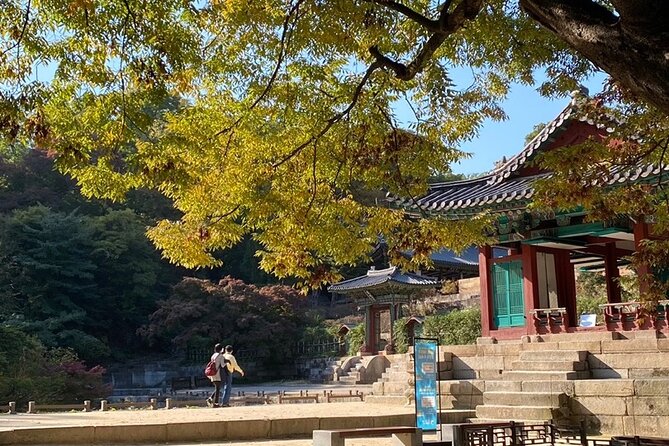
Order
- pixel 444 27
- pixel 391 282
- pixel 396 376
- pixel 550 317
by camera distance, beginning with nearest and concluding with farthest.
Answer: pixel 444 27 < pixel 550 317 < pixel 396 376 < pixel 391 282

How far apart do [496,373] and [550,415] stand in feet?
7.79

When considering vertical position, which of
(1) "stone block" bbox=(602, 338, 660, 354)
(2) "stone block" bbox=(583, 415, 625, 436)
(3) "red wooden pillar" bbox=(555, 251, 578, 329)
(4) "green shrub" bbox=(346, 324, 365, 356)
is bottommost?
(2) "stone block" bbox=(583, 415, 625, 436)

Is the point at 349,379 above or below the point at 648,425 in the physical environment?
below

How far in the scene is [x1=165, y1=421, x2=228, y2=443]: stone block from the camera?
10406 millimetres

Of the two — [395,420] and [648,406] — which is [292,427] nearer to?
[395,420]

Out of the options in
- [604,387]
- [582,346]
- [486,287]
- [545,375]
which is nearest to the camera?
[604,387]

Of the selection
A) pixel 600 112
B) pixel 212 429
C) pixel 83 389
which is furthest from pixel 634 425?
pixel 83 389

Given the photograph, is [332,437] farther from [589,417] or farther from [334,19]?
[589,417]

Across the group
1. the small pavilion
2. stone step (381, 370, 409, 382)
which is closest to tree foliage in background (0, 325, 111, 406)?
the small pavilion

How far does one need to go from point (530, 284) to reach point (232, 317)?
2712 cm

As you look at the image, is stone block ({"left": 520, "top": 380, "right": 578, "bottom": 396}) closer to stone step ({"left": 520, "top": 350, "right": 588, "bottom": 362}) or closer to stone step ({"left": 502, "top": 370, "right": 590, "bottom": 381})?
stone step ({"left": 502, "top": 370, "right": 590, "bottom": 381})

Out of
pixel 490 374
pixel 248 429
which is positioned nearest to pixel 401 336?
pixel 490 374

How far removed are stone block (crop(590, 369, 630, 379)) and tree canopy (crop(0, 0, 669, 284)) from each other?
5.44m

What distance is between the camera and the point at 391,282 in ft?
113
